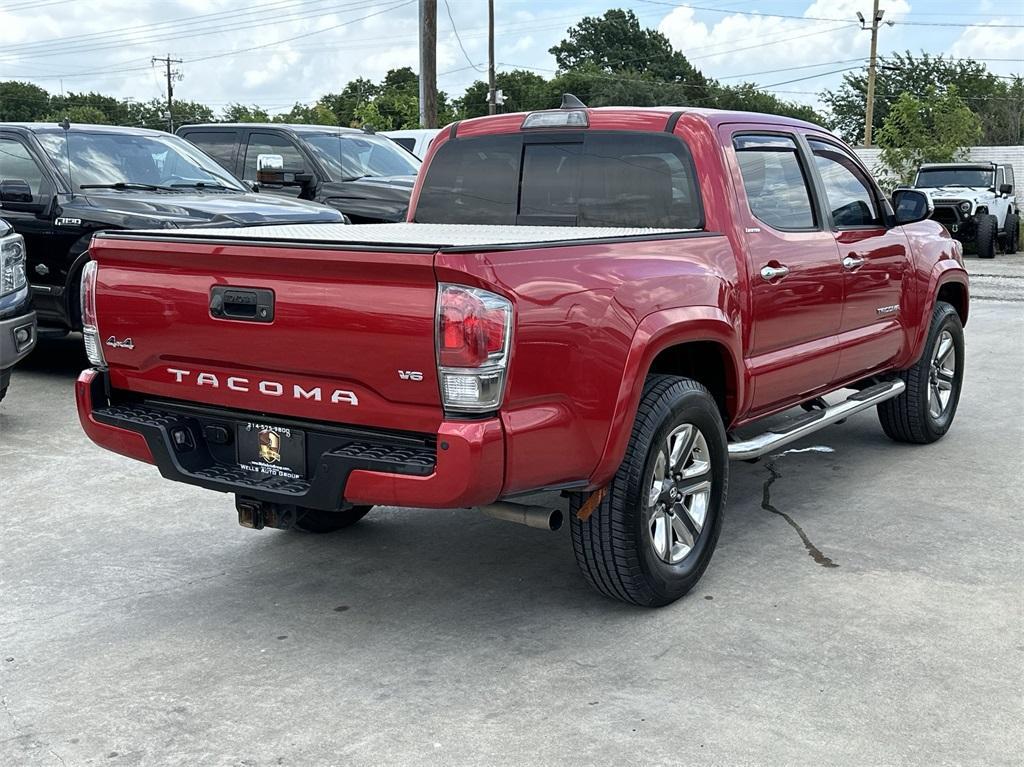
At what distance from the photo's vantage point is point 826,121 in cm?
7400

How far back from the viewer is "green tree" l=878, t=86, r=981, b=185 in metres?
30.3

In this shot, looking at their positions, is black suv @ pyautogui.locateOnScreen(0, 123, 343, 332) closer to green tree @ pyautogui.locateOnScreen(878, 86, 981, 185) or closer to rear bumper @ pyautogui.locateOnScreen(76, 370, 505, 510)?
rear bumper @ pyautogui.locateOnScreen(76, 370, 505, 510)

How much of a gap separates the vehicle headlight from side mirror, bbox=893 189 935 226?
5220 millimetres


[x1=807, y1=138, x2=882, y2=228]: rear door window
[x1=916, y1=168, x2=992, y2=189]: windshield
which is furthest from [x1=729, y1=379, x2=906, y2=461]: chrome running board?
[x1=916, y1=168, x2=992, y2=189]: windshield

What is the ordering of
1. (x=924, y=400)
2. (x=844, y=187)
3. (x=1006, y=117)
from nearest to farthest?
(x=844, y=187), (x=924, y=400), (x=1006, y=117)

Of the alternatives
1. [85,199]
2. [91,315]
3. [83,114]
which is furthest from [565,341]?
[83,114]

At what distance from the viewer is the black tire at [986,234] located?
71.3 feet

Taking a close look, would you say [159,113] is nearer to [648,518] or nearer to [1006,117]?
[1006,117]

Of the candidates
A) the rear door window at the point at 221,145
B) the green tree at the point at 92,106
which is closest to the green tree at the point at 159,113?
the green tree at the point at 92,106

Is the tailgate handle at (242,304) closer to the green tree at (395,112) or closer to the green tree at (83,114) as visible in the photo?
the green tree at (395,112)

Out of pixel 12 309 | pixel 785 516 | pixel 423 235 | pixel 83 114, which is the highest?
pixel 83 114

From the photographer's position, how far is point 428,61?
2141 centimetres

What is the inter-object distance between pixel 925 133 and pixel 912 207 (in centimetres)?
2655

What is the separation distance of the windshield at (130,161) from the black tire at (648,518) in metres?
6.14
